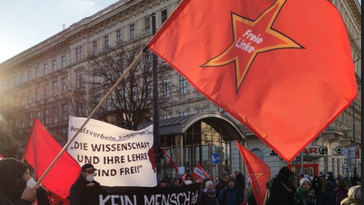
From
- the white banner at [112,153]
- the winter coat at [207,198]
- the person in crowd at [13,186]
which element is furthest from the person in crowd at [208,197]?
the person in crowd at [13,186]

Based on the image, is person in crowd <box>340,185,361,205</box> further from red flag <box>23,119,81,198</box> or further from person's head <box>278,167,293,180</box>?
red flag <box>23,119,81,198</box>

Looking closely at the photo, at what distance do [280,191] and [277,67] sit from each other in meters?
2.82

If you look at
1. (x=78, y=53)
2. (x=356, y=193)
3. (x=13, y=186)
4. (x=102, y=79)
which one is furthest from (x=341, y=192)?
(x=78, y=53)

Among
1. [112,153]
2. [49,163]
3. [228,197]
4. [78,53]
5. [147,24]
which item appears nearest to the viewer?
[49,163]

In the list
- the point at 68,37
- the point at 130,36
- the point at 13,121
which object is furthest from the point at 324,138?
the point at 68,37

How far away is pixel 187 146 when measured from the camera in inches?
982

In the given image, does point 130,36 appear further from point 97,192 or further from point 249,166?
point 97,192

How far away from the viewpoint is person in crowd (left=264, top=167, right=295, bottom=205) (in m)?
7.34

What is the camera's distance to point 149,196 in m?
7.80

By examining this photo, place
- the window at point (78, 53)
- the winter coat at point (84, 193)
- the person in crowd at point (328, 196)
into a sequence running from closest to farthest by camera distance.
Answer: the winter coat at point (84, 193) → the person in crowd at point (328, 196) → the window at point (78, 53)

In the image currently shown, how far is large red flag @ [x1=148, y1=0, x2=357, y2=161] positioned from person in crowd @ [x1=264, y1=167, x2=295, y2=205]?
100 inches

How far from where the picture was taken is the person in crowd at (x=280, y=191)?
24.1 ft

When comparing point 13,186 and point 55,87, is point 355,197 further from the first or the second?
point 55,87

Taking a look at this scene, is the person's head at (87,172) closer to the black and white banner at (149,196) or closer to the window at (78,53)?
the black and white banner at (149,196)
